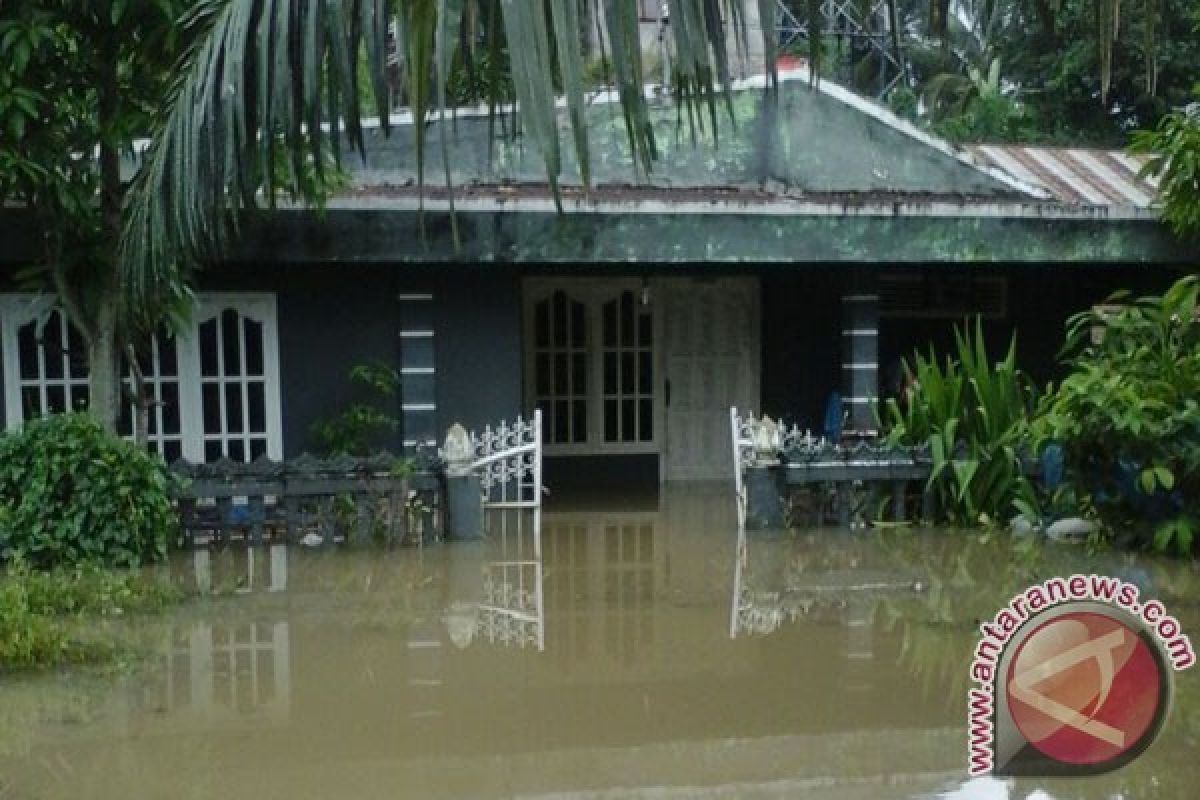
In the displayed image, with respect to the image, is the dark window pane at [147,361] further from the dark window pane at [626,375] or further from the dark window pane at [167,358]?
the dark window pane at [626,375]

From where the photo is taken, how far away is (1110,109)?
22.1m

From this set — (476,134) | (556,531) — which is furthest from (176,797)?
(476,134)

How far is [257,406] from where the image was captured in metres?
10.5

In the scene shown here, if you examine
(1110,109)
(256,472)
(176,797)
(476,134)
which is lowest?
(176,797)

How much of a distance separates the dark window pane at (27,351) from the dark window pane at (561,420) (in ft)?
16.3

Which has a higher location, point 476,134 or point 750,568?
point 476,134

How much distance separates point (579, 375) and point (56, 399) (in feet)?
16.4

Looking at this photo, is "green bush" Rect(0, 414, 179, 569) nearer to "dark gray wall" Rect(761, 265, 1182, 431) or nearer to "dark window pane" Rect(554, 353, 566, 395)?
"dark window pane" Rect(554, 353, 566, 395)

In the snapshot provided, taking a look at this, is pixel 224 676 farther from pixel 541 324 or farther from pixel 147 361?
pixel 541 324

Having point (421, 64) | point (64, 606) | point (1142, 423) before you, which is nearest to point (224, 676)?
point (64, 606)

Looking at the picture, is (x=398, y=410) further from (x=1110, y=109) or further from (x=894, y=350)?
(x=1110, y=109)

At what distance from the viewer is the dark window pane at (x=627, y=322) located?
1284cm

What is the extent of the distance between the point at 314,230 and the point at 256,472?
7.14 feet

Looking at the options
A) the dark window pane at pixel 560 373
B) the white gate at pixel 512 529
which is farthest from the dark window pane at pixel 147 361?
the dark window pane at pixel 560 373
